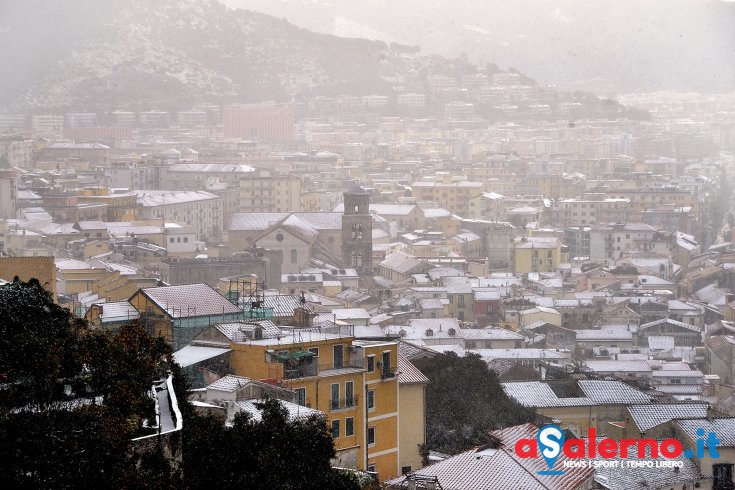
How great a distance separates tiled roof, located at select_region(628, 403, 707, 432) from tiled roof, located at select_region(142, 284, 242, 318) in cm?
295

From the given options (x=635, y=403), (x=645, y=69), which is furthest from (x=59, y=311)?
(x=645, y=69)

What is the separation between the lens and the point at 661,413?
41.2 ft

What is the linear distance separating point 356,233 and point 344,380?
20.4 m

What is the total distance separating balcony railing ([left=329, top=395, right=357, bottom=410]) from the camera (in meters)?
10.5

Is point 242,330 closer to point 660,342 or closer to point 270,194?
point 660,342

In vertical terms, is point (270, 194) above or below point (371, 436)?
below

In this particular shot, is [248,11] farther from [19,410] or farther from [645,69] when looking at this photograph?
[19,410]

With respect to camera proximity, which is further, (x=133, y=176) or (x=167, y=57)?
(x=167, y=57)

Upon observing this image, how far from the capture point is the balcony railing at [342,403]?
10.5 metres

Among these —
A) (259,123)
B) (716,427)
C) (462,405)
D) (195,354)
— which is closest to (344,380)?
(195,354)

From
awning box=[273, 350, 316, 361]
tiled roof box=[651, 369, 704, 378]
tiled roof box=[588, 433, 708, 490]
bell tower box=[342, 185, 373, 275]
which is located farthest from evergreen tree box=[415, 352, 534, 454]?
bell tower box=[342, 185, 373, 275]

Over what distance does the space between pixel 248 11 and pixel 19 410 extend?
9841cm

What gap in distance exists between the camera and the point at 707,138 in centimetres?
7944

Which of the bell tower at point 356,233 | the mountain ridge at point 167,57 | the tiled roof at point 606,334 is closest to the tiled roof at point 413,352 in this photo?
the tiled roof at point 606,334
